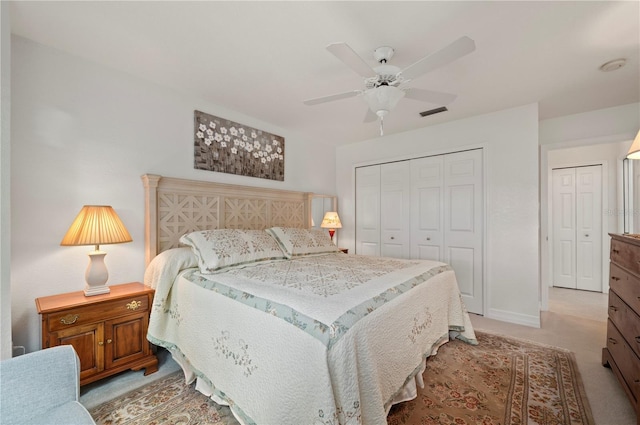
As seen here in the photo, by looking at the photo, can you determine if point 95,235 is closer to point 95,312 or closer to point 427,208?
point 95,312

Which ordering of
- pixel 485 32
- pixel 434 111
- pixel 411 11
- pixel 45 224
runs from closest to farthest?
pixel 411 11 → pixel 485 32 → pixel 45 224 → pixel 434 111

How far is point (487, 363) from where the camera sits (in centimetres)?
215

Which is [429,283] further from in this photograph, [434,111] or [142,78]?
[142,78]

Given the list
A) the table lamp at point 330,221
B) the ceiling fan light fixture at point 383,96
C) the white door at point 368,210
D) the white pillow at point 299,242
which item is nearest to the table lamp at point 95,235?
the white pillow at point 299,242

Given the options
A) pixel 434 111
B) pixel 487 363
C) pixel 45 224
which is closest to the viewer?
pixel 45 224

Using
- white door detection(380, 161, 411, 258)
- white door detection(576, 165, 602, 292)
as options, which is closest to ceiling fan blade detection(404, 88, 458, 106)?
white door detection(380, 161, 411, 258)

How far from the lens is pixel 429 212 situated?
3717 millimetres

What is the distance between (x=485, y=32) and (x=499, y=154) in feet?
5.87

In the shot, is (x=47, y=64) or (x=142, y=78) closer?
(x=47, y=64)

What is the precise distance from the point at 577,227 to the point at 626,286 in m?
3.37

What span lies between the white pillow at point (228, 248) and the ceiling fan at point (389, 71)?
1.34 meters

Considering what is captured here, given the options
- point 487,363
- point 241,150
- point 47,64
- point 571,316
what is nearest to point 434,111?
point 241,150

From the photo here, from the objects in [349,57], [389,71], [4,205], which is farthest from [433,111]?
[4,205]

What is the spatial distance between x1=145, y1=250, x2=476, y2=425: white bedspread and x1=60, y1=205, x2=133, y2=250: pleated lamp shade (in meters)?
0.40
